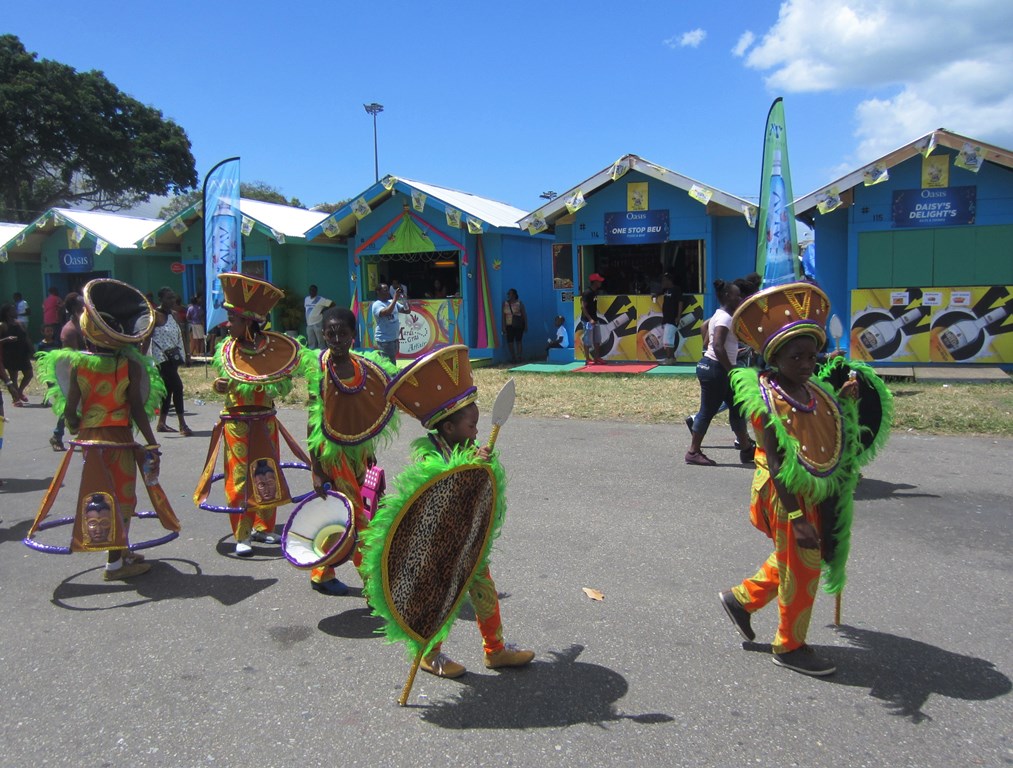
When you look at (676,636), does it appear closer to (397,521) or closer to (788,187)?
(397,521)

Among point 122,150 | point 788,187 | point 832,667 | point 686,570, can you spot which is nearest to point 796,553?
point 832,667

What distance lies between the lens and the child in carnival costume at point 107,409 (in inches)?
185

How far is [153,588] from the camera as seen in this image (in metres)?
4.77

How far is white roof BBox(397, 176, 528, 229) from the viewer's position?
16.7 meters

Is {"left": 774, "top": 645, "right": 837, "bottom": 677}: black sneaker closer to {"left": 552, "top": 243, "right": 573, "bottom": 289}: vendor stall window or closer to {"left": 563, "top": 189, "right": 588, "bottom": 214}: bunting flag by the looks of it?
{"left": 563, "top": 189, "right": 588, "bottom": 214}: bunting flag

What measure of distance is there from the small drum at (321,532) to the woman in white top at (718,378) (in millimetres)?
4105

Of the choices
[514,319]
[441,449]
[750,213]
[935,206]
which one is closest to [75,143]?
[514,319]

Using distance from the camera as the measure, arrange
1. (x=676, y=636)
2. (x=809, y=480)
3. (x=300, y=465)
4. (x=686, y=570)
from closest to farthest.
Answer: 1. (x=809, y=480)
2. (x=676, y=636)
3. (x=686, y=570)
4. (x=300, y=465)

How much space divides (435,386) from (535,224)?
13.2 meters

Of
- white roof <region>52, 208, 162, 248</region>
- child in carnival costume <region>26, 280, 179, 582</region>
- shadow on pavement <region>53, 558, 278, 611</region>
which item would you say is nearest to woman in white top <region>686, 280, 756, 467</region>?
shadow on pavement <region>53, 558, 278, 611</region>

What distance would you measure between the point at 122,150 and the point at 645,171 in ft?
117

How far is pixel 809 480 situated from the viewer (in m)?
3.34

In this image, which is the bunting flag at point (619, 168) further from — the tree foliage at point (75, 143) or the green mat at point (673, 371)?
the tree foliage at point (75, 143)

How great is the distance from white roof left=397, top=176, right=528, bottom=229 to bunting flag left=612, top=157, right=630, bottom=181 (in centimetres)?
270
